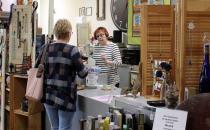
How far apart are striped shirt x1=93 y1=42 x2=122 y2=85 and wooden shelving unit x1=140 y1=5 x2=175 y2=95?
2.52 meters

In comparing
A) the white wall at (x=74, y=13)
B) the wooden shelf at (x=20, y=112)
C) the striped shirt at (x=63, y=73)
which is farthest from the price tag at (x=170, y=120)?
the white wall at (x=74, y=13)

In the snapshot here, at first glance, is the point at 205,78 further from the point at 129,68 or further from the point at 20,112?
the point at 20,112

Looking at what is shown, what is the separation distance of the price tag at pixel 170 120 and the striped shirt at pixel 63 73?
168 centimetres

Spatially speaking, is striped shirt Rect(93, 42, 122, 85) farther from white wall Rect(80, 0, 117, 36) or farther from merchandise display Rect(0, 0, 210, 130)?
white wall Rect(80, 0, 117, 36)

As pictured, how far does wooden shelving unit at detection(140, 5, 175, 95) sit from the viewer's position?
201 centimetres

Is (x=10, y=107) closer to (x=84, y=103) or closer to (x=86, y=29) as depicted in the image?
(x=84, y=103)

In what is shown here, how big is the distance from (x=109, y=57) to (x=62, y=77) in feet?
5.65

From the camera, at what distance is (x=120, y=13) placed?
562 centimetres

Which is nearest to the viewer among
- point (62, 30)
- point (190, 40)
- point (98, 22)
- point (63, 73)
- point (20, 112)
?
point (190, 40)

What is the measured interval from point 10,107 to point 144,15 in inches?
113

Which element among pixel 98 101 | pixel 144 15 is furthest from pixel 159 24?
pixel 98 101

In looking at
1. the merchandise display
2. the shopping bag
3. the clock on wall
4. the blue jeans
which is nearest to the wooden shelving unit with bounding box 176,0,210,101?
the merchandise display

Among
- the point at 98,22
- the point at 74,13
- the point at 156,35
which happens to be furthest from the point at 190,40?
the point at 74,13

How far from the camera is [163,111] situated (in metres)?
1.53
